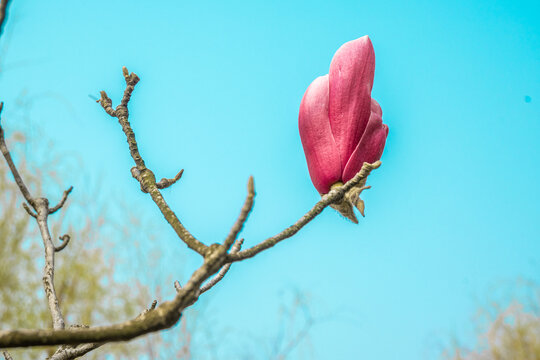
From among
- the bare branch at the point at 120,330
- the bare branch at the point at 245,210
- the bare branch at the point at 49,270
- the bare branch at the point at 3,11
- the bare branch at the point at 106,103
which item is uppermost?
the bare branch at the point at 106,103

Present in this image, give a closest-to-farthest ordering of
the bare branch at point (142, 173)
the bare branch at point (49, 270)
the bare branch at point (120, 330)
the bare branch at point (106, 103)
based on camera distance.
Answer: the bare branch at point (120, 330) < the bare branch at point (142, 173) < the bare branch at point (49, 270) < the bare branch at point (106, 103)

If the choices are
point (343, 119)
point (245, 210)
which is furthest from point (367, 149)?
point (245, 210)

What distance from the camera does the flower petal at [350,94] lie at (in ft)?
2.10

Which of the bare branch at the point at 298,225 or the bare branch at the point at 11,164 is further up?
the bare branch at the point at 11,164

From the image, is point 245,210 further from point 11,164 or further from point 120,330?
point 11,164

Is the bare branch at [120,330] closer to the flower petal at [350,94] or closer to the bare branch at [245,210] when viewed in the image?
the bare branch at [245,210]

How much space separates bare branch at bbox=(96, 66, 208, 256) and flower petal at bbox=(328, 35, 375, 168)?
234 millimetres

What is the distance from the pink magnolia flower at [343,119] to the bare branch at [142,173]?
0.21 meters

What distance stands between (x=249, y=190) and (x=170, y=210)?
15 centimetres

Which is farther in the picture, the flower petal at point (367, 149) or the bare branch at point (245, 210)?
the flower petal at point (367, 149)

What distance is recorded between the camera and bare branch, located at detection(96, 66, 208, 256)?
41cm

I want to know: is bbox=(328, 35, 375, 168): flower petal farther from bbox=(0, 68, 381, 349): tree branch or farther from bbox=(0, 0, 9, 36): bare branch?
bbox=(0, 0, 9, 36): bare branch

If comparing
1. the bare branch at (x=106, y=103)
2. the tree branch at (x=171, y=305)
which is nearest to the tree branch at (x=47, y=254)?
the bare branch at (x=106, y=103)

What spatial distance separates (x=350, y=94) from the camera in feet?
2.10
